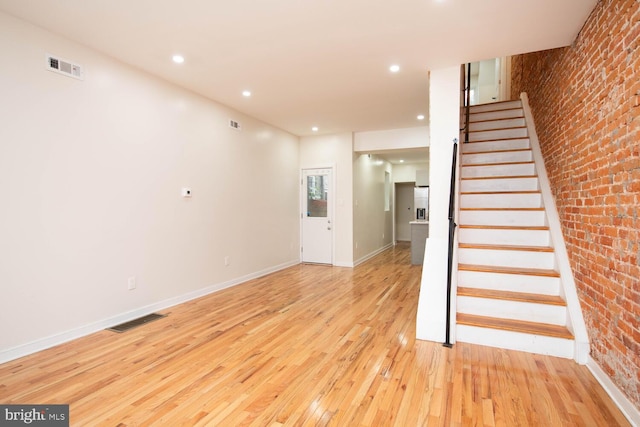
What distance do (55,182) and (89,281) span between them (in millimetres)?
950

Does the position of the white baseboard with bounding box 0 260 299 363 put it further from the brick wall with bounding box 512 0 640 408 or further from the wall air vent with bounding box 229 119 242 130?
the brick wall with bounding box 512 0 640 408

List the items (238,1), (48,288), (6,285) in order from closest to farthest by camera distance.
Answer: (238,1) < (6,285) < (48,288)

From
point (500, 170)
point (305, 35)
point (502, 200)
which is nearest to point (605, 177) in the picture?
point (502, 200)

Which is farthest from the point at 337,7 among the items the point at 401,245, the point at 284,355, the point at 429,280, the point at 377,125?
the point at 401,245

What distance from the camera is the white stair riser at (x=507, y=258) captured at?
315 cm

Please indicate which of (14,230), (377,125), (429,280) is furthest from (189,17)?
(377,125)

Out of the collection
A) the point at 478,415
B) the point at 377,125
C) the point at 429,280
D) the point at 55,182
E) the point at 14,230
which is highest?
the point at 377,125

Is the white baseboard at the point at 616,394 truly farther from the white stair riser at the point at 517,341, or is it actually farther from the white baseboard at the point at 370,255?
the white baseboard at the point at 370,255

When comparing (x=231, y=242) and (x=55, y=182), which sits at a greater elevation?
(x=55, y=182)

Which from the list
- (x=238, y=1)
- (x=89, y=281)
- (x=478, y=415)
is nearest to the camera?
(x=478, y=415)

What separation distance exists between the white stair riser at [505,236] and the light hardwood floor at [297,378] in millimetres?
1070

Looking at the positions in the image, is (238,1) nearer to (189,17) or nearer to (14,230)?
(189,17)

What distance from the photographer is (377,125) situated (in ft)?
19.6

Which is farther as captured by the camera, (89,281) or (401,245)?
(401,245)
